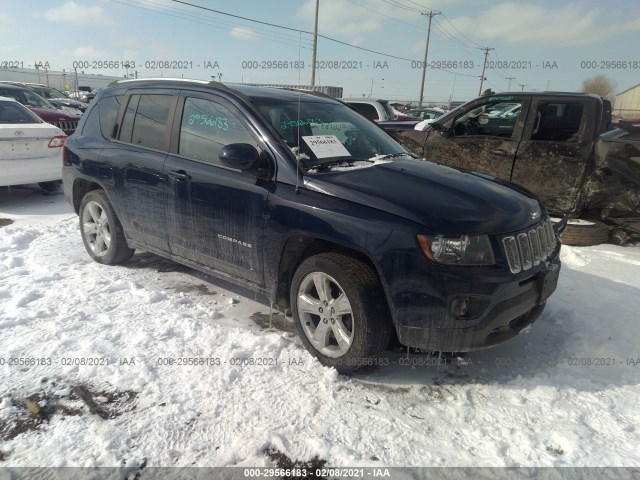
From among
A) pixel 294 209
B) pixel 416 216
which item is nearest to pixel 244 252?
pixel 294 209

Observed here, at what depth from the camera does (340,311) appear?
9.73ft

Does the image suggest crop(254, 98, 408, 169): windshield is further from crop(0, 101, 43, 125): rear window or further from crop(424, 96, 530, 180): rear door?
crop(0, 101, 43, 125): rear window

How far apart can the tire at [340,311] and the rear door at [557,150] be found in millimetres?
3957

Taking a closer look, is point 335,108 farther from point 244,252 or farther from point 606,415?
point 606,415

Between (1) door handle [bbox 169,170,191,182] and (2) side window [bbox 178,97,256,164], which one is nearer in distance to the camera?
(2) side window [bbox 178,97,256,164]

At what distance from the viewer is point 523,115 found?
600cm

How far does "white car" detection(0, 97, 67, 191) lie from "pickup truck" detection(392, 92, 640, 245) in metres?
6.40

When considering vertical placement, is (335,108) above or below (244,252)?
above

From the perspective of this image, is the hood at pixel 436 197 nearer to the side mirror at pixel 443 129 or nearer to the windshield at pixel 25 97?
the side mirror at pixel 443 129

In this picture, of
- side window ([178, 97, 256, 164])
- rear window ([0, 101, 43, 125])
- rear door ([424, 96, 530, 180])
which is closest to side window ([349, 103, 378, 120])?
rear door ([424, 96, 530, 180])

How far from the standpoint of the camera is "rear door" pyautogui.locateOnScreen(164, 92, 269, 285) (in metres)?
3.35

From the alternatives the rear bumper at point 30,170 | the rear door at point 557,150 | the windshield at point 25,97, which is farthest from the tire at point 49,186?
the rear door at point 557,150

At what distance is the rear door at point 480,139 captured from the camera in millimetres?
6012

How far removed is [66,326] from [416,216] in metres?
2.74
